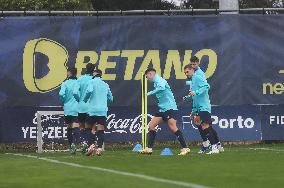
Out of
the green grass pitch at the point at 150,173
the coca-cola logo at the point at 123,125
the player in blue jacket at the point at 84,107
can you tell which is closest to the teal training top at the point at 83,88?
the player in blue jacket at the point at 84,107

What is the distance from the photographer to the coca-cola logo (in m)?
23.5

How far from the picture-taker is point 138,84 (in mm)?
24000

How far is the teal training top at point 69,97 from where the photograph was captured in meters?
20.5

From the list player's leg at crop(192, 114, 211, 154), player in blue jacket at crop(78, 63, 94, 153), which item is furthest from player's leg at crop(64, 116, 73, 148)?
player's leg at crop(192, 114, 211, 154)

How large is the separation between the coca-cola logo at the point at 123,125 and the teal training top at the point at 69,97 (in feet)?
9.74

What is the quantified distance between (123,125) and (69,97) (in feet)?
10.8

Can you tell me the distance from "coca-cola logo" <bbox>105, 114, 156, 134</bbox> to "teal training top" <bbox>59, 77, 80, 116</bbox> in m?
2.97

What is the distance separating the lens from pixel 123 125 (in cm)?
2356

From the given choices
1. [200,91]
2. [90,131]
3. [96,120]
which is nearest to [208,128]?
[200,91]

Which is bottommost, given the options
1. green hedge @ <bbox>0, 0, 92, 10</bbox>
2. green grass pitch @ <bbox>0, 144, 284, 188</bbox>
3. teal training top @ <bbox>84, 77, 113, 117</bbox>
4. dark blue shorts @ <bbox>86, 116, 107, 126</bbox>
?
green grass pitch @ <bbox>0, 144, 284, 188</bbox>

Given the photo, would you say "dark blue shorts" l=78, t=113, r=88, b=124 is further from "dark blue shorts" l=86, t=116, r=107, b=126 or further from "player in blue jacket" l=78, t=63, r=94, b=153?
"dark blue shorts" l=86, t=116, r=107, b=126

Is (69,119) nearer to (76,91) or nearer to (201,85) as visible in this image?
(76,91)

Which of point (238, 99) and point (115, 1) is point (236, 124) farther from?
point (115, 1)

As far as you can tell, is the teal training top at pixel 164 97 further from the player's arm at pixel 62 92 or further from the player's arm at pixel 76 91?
the player's arm at pixel 62 92
